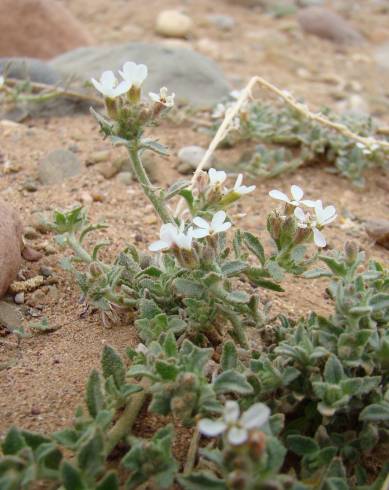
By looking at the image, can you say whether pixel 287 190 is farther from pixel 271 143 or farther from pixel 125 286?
pixel 125 286

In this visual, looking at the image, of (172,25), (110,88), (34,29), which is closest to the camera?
(110,88)

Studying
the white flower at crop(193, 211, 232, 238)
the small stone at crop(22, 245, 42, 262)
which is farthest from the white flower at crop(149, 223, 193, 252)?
the small stone at crop(22, 245, 42, 262)

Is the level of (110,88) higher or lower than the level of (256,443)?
higher

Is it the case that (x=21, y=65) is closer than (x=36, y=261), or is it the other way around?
(x=36, y=261)

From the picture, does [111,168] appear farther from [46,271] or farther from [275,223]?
[275,223]

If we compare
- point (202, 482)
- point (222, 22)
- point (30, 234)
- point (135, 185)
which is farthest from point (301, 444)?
point (222, 22)

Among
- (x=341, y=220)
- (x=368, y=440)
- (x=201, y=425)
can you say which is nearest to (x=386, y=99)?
(x=341, y=220)

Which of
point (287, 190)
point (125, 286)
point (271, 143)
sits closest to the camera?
point (125, 286)
